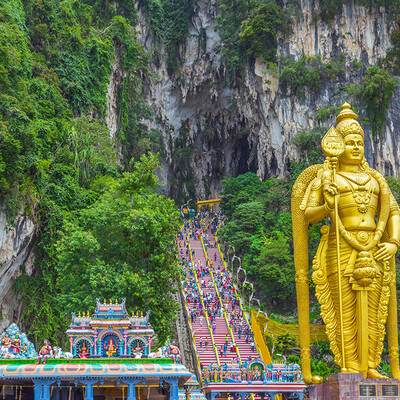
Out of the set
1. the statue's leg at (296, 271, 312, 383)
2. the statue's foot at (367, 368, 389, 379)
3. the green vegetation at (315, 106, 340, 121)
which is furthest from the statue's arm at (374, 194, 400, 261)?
the green vegetation at (315, 106, 340, 121)

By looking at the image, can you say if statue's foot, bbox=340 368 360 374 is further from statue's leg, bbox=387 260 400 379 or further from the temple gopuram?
the temple gopuram

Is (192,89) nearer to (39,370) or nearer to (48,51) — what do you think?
(48,51)

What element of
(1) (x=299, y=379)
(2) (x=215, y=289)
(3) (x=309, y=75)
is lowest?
(1) (x=299, y=379)

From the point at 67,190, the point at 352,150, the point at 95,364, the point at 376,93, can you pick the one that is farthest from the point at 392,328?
the point at 376,93

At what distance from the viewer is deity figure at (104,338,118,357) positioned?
11625 millimetres

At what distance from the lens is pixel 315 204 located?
43.0ft

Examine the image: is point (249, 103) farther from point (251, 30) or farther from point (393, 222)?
point (393, 222)

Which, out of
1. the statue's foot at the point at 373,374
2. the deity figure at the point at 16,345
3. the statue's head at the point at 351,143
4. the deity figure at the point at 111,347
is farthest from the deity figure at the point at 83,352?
the statue's head at the point at 351,143

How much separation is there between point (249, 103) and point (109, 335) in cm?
2693

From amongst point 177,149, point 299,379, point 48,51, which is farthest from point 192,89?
point 299,379

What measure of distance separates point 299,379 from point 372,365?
1.82m

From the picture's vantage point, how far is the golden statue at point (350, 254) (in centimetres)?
1243

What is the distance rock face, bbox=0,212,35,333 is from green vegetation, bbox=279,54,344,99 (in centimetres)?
1874

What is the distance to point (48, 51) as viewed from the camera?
24016 mm
